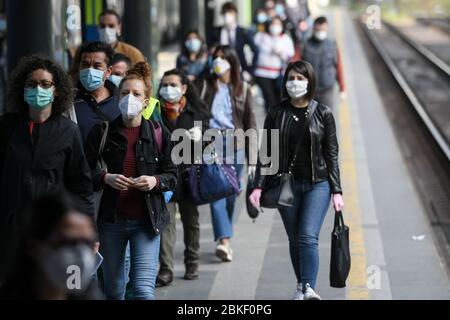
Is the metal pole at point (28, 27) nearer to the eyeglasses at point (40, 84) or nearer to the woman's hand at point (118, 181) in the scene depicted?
the woman's hand at point (118, 181)

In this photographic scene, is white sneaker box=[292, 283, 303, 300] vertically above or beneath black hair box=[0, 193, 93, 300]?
beneath

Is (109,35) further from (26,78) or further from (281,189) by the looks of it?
(26,78)

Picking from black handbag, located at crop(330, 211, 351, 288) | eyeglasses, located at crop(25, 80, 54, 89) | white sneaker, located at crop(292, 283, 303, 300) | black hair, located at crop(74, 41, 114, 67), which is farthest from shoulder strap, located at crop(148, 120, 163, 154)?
white sneaker, located at crop(292, 283, 303, 300)

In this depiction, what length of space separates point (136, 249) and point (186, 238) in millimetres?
2594

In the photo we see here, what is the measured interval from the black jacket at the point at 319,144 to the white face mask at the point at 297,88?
4.1 inches

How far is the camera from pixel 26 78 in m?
6.45

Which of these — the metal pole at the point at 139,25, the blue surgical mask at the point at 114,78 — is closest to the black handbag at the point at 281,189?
the blue surgical mask at the point at 114,78

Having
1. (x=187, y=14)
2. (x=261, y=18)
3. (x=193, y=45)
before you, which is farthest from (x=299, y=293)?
(x=187, y=14)

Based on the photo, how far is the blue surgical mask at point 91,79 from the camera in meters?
7.84

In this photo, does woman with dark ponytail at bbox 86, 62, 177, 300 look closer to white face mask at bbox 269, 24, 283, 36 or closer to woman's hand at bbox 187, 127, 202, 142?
woman's hand at bbox 187, 127, 202, 142

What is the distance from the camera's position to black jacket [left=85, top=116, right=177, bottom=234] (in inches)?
275
